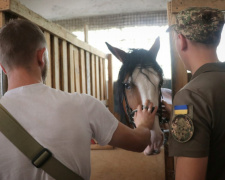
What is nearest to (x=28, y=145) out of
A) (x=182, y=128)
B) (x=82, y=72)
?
(x=182, y=128)

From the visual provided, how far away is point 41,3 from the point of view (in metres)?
4.98

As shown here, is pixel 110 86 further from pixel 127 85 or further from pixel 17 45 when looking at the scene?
pixel 17 45

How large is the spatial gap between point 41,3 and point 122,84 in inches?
164

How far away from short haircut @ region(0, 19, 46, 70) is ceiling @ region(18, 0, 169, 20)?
4.38 meters

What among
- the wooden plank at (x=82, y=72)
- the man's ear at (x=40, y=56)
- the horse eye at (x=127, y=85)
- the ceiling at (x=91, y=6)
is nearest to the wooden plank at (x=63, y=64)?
the wooden plank at (x=82, y=72)

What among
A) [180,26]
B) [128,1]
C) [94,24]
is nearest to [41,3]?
[94,24]

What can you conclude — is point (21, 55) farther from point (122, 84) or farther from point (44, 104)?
point (122, 84)

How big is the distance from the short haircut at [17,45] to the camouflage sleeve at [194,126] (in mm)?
563

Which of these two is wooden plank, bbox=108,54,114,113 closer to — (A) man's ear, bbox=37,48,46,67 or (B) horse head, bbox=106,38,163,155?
(B) horse head, bbox=106,38,163,155

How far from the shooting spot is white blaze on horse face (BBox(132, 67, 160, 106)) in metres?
1.41

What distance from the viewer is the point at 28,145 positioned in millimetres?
701

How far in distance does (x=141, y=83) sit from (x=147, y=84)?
1.6 inches

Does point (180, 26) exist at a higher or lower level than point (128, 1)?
lower

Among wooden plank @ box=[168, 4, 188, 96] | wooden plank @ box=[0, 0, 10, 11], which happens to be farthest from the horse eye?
wooden plank @ box=[0, 0, 10, 11]
